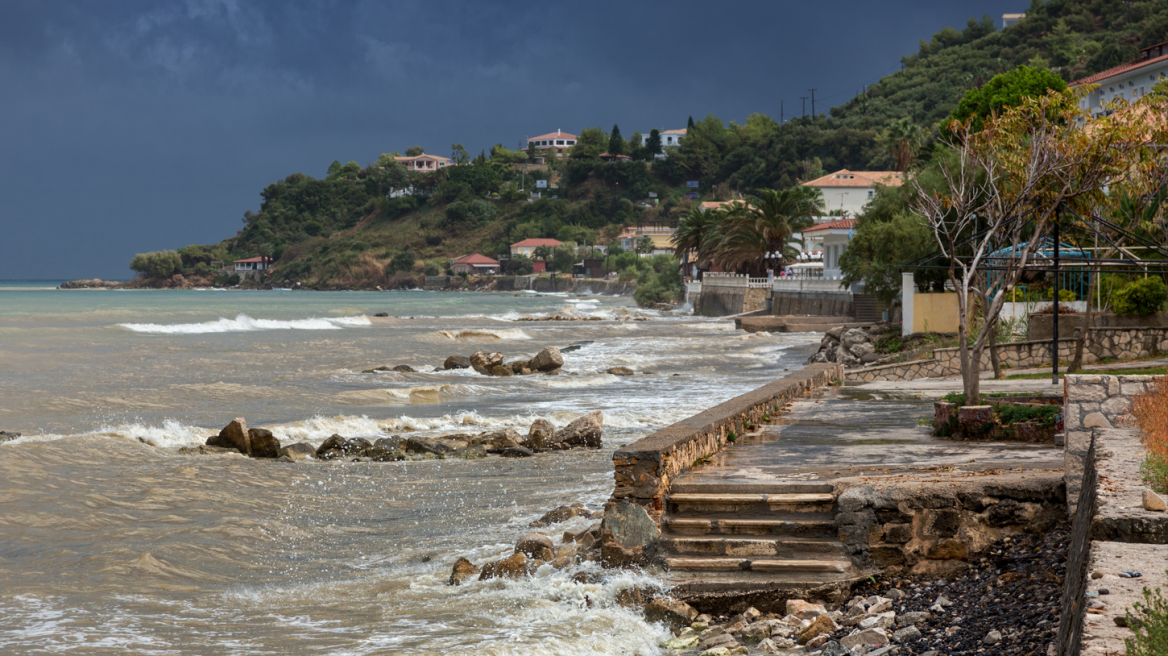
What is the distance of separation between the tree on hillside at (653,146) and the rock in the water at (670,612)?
189 metres

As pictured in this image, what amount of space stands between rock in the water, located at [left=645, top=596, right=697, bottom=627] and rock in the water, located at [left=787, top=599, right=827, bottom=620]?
2.34 feet

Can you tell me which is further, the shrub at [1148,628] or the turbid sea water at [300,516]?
the turbid sea water at [300,516]

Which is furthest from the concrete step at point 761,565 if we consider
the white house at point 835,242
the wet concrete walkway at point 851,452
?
the white house at point 835,242

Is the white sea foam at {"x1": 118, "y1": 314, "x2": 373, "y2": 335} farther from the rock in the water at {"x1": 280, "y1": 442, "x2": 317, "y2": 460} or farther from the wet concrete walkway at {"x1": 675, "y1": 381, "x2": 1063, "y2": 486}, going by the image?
the wet concrete walkway at {"x1": 675, "y1": 381, "x2": 1063, "y2": 486}

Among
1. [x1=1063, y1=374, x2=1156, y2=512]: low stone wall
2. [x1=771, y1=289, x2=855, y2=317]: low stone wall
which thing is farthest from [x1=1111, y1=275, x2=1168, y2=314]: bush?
[x1=771, y1=289, x2=855, y2=317]: low stone wall

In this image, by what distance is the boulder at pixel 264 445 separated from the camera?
→ 50.6 feet

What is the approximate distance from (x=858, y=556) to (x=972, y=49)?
149704mm

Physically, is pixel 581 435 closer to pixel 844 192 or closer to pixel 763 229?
pixel 763 229

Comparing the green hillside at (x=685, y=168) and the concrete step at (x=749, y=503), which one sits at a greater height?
the green hillside at (x=685, y=168)

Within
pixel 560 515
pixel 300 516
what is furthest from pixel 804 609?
pixel 300 516

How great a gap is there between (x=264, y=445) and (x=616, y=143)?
177 metres

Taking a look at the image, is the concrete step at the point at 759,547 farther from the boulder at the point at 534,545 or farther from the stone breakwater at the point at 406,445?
the stone breakwater at the point at 406,445

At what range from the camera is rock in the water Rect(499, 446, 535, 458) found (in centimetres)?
1517

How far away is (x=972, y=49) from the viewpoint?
139875mm
